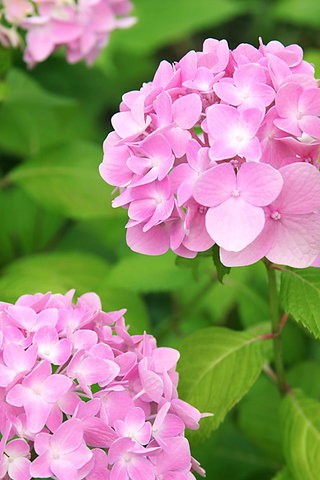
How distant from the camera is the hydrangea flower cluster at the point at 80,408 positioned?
1.99ft

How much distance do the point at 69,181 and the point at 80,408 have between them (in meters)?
0.81

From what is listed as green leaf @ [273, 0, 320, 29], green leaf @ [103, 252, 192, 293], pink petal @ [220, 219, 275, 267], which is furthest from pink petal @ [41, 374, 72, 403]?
green leaf @ [273, 0, 320, 29]

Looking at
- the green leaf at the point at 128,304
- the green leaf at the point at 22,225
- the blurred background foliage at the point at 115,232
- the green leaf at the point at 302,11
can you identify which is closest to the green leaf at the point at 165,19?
the blurred background foliage at the point at 115,232

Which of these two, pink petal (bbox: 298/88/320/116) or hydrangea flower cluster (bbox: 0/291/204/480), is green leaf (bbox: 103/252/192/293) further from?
pink petal (bbox: 298/88/320/116)

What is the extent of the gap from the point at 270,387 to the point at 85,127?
3.82 ft

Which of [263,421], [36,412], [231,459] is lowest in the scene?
[231,459]

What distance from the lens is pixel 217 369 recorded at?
0.88 metres

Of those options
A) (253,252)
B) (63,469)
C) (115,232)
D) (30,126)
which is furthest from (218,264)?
(30,126)

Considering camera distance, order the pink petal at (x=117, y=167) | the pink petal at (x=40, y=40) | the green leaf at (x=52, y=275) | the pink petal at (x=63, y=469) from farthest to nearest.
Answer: the pink petal at (x=40, y=40), the green leaf at (x=52, y=275), the pink petal at (x=117, y=167), the pink petal at (x=63, y=469)

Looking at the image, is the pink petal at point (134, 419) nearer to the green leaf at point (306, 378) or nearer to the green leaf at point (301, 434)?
the green leaf at point (301, 434)

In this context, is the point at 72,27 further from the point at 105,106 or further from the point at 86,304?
the point at 105,106

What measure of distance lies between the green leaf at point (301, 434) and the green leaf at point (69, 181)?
0.53 m

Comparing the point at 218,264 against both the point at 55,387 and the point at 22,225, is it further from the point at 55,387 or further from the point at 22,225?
the point at 22,225

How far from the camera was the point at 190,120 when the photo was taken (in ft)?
2.20
